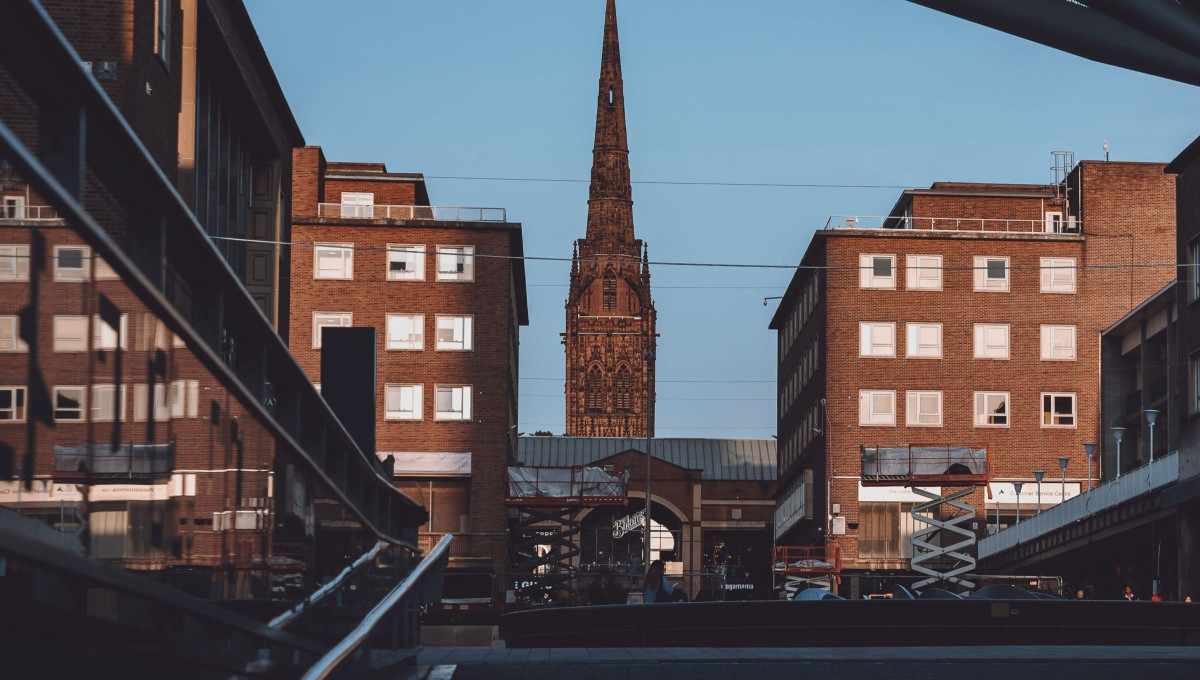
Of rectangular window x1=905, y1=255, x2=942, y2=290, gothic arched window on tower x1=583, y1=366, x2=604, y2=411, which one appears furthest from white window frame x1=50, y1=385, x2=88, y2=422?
gothic arched window on tower x1=583, y1=366, x2=604, y2=411

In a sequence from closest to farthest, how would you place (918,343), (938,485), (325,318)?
(938,485)
(325,318)
(918,343)

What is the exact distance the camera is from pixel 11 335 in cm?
280

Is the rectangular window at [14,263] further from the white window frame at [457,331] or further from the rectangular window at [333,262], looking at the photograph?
the rectangular window at [333,262]

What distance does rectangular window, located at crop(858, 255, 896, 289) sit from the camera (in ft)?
215

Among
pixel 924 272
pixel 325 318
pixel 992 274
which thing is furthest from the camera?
pixel 992 274

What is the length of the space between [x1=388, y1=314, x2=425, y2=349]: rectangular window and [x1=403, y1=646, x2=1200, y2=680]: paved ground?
51149mm

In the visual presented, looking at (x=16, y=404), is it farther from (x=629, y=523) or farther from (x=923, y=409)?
(x=629, y=523)

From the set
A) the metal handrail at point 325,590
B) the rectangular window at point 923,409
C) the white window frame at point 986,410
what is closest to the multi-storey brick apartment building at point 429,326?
the rectangular window at point 923,409

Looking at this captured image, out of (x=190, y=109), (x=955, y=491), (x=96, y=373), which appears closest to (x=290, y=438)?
(x=96, y=373)

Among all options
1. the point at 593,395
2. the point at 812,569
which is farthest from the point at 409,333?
the point at 593,395

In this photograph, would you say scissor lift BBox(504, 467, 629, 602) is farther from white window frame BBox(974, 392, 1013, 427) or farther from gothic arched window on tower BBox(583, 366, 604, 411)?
gothic arched window on tower BBox(583, 366, 604, 411)

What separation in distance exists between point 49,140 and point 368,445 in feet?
22.3

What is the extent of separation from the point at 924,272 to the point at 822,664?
55.3 metres

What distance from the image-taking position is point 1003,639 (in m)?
17.8
